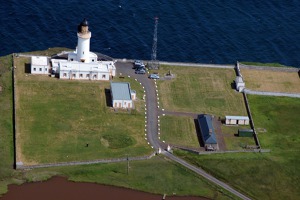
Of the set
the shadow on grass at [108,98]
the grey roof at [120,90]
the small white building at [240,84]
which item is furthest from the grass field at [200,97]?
the shadow on grass at [108,98]

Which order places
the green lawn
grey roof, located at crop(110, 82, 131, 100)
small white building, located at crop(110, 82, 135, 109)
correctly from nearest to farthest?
the green lawn → small white building, located at crop(110, 82, 135, 109) → grey roof, located at crop(110, 82, 131, 100)

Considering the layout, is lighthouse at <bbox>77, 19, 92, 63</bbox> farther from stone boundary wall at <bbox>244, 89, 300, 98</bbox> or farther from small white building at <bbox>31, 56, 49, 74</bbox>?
stone boundary wall at <bbox>244, 89, 300, 98</bbox>

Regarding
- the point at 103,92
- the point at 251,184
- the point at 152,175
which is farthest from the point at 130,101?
the point at 251,184

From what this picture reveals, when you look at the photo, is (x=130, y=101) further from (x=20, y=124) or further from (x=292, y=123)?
(x=292, y=123)

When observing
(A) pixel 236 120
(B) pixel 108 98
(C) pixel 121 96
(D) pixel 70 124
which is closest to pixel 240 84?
(A) pixel 236 120

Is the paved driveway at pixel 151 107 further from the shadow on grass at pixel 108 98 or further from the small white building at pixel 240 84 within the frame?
the small white building at pixel 240 84

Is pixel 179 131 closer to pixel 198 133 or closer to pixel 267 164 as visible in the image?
pixel 198 133

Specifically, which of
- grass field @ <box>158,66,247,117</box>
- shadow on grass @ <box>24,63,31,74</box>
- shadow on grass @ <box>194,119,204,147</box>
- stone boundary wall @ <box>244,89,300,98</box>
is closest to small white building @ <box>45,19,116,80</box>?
shadow on grass @ <box>24,63,31,74</box>
